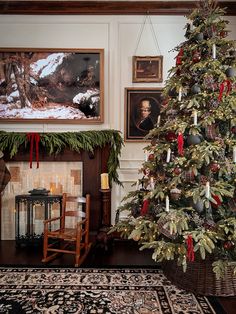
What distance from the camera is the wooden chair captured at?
3629mm

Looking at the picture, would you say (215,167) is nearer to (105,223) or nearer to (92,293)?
(92,293)

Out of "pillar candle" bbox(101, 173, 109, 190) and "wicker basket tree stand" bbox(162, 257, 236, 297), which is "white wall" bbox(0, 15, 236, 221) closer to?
"pillar candle" bbox(101, 173, 109, 190)

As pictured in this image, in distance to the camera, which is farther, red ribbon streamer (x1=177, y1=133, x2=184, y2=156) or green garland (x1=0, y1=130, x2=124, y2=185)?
green garland (x1=0, y1=130, x2=124, y2=185)

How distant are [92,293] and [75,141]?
6.86 feet

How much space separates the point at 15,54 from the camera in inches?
179

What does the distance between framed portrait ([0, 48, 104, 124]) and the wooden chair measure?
3.98 feet

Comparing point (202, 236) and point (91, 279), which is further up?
point (202, 236)

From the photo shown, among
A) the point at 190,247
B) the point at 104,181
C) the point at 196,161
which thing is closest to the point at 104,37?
the point at 104,181

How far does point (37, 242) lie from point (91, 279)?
1.30 m

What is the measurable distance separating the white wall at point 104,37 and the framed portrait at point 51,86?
0.13 m

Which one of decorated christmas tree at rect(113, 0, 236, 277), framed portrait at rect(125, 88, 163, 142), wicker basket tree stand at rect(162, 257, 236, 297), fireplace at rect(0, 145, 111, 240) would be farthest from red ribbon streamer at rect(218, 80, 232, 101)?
fireplace at rect(0, 145, 111, 240)

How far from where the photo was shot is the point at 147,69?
4562 millimetres

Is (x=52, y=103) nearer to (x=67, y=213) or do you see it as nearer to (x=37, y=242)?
(x=67, y=213)

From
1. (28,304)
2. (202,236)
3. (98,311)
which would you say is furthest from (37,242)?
(202,236)
